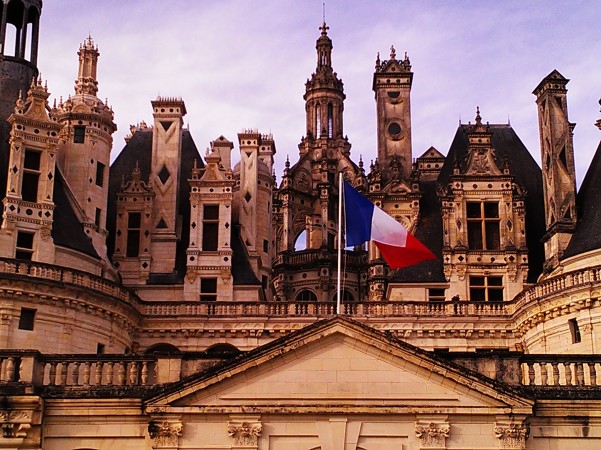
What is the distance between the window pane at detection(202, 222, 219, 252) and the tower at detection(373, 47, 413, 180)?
8.95m

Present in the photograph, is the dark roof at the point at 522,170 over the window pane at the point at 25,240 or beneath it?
over

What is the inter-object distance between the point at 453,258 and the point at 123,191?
13898 mm

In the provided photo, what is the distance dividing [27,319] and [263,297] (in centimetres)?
1174

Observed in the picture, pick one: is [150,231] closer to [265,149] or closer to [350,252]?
[265,149]

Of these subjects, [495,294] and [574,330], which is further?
[495,294]

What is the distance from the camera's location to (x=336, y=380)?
27.0 m

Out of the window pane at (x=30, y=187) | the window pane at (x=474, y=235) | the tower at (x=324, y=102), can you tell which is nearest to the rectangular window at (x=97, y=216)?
the window pane at (x=30, y=187)

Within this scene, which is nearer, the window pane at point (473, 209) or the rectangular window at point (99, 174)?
the rectangular window at point (99, 174)

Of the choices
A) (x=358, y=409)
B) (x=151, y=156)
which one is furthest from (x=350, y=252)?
(x=358, y=409)

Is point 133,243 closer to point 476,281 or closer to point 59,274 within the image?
point 59,274

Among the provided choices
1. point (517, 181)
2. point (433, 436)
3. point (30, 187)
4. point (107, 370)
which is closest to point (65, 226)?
point (30, 187)

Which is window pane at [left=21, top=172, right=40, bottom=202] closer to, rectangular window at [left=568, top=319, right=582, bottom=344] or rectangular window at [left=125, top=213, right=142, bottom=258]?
rectangular window at [left=125, top=213, right=142, bottom=258]

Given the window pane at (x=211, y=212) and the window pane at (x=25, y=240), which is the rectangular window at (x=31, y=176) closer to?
the window pane at (x=25, y=240)

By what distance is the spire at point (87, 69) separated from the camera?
161 ft
